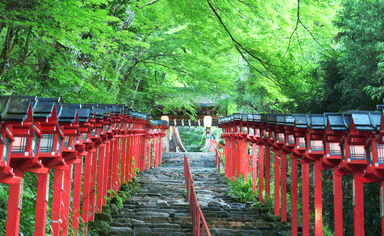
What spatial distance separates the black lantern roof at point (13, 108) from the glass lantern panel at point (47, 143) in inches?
49.7

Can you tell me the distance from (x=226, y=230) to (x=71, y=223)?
3.73 m

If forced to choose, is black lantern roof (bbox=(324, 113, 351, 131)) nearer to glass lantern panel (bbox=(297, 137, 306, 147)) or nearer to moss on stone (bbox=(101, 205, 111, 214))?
glass lantern panel (bbox=(297, 137, 306, 147))

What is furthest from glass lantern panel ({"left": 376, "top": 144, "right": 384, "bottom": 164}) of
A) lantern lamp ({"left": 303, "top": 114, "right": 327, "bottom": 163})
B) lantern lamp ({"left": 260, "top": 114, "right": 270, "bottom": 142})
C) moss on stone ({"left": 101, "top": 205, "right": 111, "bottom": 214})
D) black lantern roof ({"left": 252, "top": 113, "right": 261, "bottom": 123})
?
moss on stone ({"left": 101, "top": 205, "right": 111, "bottom": 214})

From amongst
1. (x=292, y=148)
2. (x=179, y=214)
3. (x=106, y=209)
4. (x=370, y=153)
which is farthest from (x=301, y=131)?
(x=106, y=209)

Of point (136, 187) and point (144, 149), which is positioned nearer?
point (136, 187)

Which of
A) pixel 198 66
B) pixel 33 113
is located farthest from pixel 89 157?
pixel 198 66

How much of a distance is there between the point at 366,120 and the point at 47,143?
414 cm

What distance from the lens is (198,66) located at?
1397cm

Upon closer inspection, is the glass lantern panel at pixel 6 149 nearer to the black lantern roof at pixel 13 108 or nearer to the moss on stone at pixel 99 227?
the black lantern roof at pixel 13 108

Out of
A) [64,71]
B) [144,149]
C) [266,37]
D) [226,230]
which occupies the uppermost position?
[266,37]

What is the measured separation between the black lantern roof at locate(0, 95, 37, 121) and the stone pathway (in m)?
5.83

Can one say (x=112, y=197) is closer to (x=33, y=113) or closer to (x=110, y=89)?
(x=110, y=89)

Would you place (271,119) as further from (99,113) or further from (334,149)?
(99,113)

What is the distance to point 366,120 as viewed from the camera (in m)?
4.62
